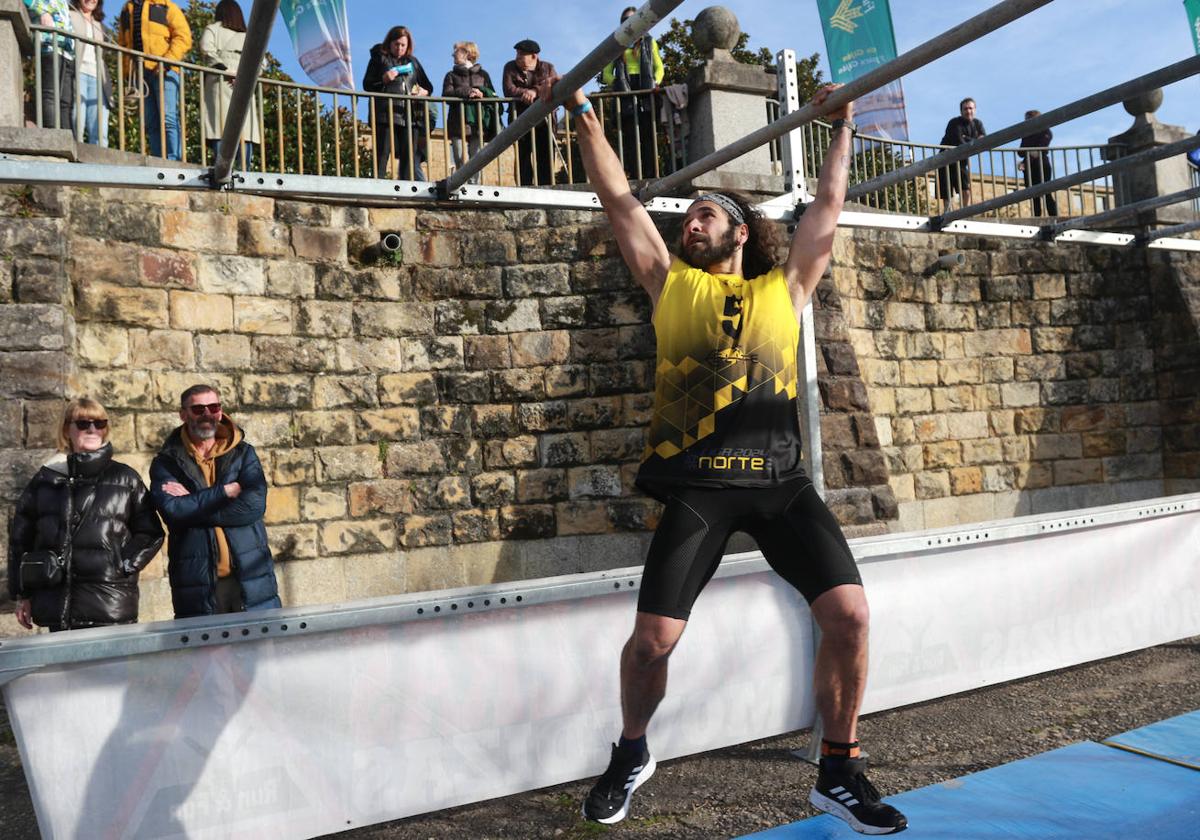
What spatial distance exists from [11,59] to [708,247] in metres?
6.24

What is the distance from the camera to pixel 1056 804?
9.89 ft

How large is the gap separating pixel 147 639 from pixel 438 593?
858 mm

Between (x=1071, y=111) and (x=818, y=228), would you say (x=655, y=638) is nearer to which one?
(x=818, y=228)

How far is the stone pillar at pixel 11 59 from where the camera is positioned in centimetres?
668

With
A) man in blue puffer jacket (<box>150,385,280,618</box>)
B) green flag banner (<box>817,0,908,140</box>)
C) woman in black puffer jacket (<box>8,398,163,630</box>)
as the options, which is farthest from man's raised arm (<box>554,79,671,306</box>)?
green flag banner (<box>817,0,908,140</box>)

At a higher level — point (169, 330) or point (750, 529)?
point (169, 330)

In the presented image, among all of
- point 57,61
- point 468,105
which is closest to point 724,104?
point 468,105

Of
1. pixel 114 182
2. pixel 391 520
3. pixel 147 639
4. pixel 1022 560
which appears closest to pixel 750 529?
pixel 147 639

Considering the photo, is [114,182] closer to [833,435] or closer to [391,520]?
[391,520]

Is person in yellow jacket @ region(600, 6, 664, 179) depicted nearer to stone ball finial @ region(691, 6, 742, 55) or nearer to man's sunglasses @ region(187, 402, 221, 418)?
stone ball finial @ region(691, 6, 742, 55)

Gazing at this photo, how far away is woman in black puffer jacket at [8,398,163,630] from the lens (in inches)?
165

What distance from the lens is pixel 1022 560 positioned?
14.3 ft

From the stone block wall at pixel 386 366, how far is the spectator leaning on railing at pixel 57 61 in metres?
0.70

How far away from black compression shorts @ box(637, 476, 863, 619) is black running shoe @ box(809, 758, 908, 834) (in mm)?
472
